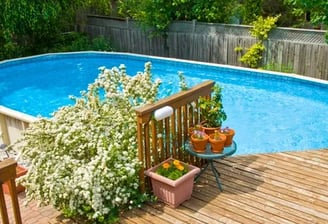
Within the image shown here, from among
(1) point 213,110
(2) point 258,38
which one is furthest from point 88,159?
(2) point 258,38

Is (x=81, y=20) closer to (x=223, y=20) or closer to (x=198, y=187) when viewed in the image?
(x=223, y=20)

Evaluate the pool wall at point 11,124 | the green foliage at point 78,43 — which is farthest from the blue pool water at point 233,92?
the pool wall at point 11,124

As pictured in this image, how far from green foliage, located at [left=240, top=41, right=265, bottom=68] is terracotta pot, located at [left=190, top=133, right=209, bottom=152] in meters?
6.68

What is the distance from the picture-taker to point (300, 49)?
962 cm

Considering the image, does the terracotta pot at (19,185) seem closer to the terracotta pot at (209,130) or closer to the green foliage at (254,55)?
the terracotta pot at (209,130)

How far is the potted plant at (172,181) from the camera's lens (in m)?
3.83

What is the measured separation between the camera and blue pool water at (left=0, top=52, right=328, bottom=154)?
7.18m

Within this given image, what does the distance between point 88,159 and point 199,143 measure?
115 centimetres

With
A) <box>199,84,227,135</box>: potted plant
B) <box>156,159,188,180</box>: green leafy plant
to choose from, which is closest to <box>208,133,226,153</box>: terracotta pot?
<box>199,84,227,135</box>: potted plant

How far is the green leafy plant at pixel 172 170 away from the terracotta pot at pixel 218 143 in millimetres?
366

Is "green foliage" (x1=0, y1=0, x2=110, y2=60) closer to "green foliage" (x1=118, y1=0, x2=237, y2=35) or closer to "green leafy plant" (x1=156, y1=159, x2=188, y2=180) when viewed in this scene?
"green foliage" (x1=118, y1=0, x2=237, y2=35)

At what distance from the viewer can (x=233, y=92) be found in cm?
968

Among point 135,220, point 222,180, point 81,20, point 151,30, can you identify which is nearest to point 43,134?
point 135,220

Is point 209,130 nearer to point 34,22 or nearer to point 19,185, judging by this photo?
point 19,185
